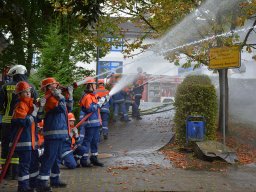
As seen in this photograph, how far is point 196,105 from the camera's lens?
12.0m

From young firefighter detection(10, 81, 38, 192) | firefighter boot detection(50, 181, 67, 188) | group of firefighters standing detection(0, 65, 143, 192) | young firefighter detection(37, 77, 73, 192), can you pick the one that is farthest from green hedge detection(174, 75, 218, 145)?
young firefighter detection(10, 81, 38, 192)

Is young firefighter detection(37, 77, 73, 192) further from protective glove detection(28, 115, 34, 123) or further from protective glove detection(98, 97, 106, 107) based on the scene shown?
protective glove detection(98, 97, 106, 107)

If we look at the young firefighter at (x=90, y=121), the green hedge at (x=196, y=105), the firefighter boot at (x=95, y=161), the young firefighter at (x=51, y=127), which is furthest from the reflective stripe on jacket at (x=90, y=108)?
the green hedge at (x=196, y=105)

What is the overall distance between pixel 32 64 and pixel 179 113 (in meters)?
8.11

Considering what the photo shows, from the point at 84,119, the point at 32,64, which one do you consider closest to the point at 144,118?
the point at 32,64

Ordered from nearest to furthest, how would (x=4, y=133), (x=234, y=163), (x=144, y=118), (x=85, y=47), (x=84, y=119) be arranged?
(x=4, y=133) < (x=84, y=119) < (x=234, y=163) < (x=85, y=47) < (x=144, y=118)

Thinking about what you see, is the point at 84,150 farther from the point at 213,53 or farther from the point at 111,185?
the point at 213,53

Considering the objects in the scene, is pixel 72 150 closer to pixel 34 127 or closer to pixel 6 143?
pixel 6 143

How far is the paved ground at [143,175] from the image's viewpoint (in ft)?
24.9

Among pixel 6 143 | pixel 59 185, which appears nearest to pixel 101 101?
pixel 6 143

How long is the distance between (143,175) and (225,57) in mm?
3907

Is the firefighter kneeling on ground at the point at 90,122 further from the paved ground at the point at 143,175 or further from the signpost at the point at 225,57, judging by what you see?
the signpost at the point at 225,57

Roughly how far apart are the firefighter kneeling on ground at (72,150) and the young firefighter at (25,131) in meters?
1.88

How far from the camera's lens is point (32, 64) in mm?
17984
